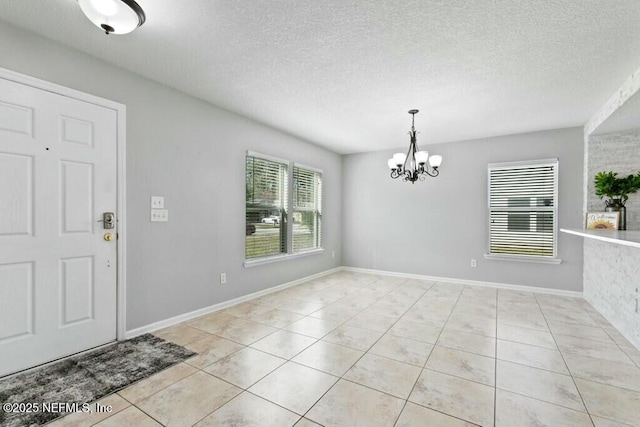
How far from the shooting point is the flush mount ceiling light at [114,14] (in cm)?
171

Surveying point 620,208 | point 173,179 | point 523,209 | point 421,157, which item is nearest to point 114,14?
point 173,179

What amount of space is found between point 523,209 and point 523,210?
16 millimetres

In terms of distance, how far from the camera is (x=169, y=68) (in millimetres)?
2699

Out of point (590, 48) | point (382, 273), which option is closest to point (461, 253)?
point (382, 273)

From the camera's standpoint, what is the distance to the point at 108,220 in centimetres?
260

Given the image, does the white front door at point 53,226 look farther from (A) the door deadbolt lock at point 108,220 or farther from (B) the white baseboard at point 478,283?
(B) the white baseboard at point 478,283

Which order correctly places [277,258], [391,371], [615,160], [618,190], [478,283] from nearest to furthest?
1. [391,371]
2. [618,190]
3. [615,160]
4. [277,258]
5. [478,283]

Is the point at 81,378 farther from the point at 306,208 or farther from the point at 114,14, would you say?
the point at 306,208

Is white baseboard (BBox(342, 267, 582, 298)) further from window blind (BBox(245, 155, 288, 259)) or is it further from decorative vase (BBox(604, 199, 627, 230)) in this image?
window blind (BBox(245, 155, 288, 259))

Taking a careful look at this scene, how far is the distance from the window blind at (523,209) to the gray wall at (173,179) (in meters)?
3.76

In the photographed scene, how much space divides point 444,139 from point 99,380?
5.30m

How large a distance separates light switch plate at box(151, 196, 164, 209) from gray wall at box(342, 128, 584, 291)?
353 centimetres

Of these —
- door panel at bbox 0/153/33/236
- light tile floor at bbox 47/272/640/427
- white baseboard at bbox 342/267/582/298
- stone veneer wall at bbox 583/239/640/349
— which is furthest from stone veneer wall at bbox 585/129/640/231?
door panel at bbox 0/153/33/236

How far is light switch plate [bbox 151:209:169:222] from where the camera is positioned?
2941 millimetres
